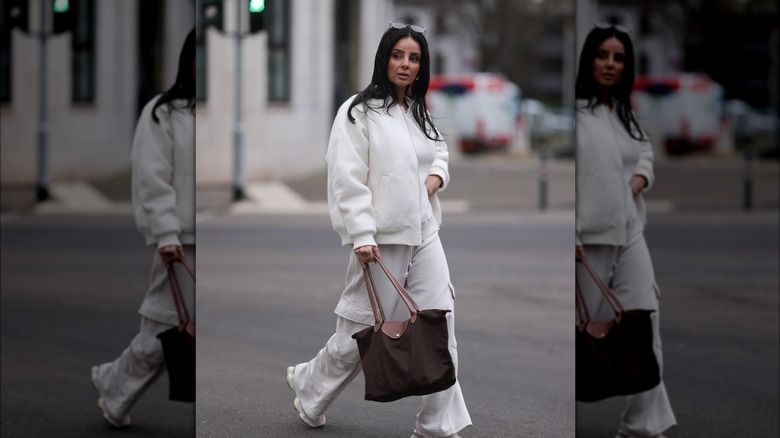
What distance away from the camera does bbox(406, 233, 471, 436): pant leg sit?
10.2 feet

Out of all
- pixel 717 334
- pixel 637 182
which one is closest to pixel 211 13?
pixel 637 182

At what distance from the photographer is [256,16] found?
11.0 ft

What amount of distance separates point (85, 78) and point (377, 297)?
142cm

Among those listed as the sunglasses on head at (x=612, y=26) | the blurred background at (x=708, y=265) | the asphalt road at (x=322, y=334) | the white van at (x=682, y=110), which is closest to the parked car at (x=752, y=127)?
the white van at (x=682, y=110)

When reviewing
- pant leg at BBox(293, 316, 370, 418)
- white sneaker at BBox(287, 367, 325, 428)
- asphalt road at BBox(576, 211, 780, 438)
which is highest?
pant leg at BBox(293, 316, 370, 418)

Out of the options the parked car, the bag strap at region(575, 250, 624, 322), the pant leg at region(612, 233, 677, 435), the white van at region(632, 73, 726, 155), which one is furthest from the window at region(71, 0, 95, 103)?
the parked car

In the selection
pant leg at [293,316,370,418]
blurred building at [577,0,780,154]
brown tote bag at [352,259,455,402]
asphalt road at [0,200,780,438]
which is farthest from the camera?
blurred building at [577,0,780,154]

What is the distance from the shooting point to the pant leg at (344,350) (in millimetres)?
3094

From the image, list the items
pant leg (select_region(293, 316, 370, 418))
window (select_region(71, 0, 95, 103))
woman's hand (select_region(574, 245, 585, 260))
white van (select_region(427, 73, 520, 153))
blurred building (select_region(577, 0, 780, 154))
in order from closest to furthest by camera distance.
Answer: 1. pant leg (select_region(293, 316, 370, 418))
2. woman's hand (select_region(574, 245, 585, 260))
3. window (select_region(71, 0, 95, 103))
4. white van (select_region(427, 73, 520, 153))
5. blurred building (select_region(577, 0, 780, 154))

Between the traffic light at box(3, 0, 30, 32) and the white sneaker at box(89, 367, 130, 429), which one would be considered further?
the traffic light at box(3, 0, 30, 32)

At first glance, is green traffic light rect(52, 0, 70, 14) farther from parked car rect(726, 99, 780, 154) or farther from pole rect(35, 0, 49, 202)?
parked car rect(726, 99, 780, 154)

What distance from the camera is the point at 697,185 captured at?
1388 centimetres

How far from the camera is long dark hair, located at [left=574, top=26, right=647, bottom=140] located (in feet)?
11.8

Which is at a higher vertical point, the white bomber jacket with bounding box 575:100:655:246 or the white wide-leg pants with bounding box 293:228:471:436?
the white bomber jacket with bounding box 575:100:655:246
